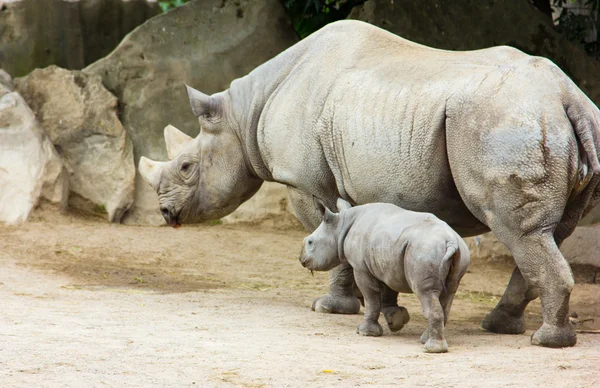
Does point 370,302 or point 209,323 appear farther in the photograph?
point 209,323

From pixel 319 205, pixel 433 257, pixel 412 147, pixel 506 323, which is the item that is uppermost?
pixel 412 147

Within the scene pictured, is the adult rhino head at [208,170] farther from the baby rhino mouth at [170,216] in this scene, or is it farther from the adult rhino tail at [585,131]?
the adult rhino tail at [585,131]

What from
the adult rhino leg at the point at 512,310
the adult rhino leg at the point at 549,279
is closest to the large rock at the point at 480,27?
the adult rhino leg at the point at 512,310

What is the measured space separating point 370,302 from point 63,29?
273 inches

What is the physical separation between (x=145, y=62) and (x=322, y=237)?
17.4ft

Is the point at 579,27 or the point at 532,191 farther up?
the point at 532,191

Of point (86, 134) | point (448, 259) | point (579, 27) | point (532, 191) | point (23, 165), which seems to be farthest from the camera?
point (579, 27)

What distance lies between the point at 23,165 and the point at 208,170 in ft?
9.74

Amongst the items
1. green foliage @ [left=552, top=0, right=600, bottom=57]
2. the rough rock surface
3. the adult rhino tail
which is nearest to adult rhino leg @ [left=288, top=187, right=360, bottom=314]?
the adult rhino tail

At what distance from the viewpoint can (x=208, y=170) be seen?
8.03 meters

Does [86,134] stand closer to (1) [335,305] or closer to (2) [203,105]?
(2) [203,105]

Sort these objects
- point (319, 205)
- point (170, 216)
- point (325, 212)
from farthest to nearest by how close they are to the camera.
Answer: point (170, 216) < point (319, 205) < point (325, 212)

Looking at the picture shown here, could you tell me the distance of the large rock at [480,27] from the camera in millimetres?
11000

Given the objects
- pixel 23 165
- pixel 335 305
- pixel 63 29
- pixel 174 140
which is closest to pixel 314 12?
pixel 63 29
